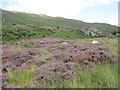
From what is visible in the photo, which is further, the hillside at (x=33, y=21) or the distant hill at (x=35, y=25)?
the hillside at (x=33, y=21)

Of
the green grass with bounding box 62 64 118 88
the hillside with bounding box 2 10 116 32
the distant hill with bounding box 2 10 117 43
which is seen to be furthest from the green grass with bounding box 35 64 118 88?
the hillside with bounding box 2 10 116 32

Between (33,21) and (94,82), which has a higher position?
(33,21)

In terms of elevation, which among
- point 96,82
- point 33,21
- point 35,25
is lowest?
point 96,82

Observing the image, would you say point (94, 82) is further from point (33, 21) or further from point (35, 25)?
point (33, 21)

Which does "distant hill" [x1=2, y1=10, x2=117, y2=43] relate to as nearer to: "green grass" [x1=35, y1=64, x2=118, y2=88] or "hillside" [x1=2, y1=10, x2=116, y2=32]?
"hillside" [x1=2, y1=10, x2=116, y2=32]

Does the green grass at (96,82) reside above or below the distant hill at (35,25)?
below

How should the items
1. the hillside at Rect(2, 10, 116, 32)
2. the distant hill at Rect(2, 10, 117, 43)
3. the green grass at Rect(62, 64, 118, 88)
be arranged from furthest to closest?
1. the hillside at Rect(2, 10, 116, 32)
2. the distant hill at Rect(2, 10, 117, 43)
3. the green grass at Rect(62, 64, 118, 88)

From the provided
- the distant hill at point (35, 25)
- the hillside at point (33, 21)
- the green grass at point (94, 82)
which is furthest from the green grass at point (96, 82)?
the hillside at point (33, 21)

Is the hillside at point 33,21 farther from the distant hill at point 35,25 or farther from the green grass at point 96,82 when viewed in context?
the green grass at point 96,82

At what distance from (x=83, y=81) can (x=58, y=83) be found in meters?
0.89

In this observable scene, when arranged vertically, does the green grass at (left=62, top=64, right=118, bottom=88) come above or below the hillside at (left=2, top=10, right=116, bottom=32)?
below

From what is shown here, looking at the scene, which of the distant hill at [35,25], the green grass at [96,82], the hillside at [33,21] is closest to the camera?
the green grass at [96,82]

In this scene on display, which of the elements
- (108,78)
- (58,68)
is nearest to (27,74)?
(58,68)

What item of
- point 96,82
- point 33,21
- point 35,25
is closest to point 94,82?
point 96,82
